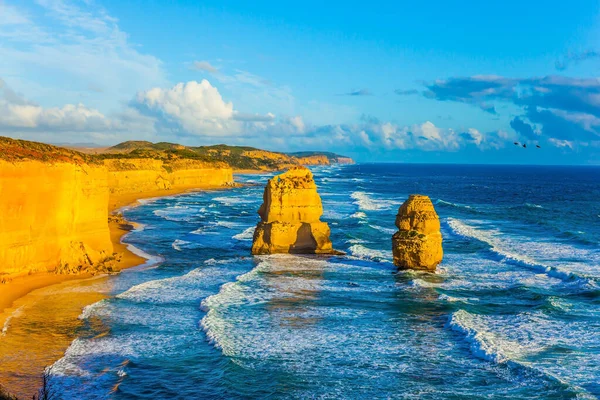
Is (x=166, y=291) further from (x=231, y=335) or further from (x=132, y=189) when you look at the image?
(x=132, y=189)

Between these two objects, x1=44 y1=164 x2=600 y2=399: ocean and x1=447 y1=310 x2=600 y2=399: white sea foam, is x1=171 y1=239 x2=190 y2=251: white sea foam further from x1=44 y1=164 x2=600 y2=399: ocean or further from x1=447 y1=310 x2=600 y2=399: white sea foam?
x1=447 y1=310 x2=600 y2=399: white sea foam

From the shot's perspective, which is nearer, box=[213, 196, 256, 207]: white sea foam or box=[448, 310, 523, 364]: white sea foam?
box=[448, 310, 523, 364]: white sea foam

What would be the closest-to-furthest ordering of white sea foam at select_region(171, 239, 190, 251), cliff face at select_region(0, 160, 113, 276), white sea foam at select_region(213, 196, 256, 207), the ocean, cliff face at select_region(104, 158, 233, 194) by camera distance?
1. the ocean
2. cliff face at select_region(0, 160, 113, 276)
3. white sea foam at select_region(171, 239, 190, 251)
4. white sea foam at select_region(213, 196, 256, 207)
5. cliff face at select_region(104, 158, 233, 194)

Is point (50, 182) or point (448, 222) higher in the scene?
point (50, 182)

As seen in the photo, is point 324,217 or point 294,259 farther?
point 324,217

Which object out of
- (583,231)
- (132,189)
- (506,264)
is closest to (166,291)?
(506,264)

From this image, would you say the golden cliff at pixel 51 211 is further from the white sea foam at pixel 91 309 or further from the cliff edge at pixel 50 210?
the white sea foam at pixel 91 309

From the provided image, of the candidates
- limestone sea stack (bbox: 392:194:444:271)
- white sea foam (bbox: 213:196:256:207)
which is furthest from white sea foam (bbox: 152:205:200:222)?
limestone sea stack (bbox: 392:194:444:271)
